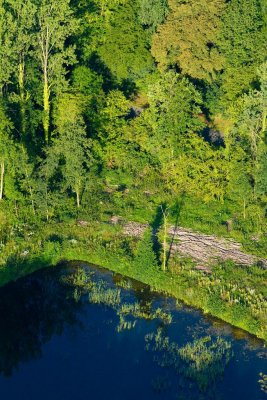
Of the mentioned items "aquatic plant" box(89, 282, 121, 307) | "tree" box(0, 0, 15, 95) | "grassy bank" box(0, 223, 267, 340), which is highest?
"tree" box(0, 0, 15, 95)

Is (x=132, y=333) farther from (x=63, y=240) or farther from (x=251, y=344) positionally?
(x=63, y=240)

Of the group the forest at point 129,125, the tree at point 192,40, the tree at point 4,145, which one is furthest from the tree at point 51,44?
the tree at point 192,40

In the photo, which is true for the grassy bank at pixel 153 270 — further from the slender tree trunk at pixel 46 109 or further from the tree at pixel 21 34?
the tree at pixel 21 34

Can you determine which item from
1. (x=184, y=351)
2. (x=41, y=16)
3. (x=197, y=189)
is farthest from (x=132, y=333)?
(x=41, y=16)

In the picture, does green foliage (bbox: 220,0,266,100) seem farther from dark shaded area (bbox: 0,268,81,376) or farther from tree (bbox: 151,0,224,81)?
dark shaded area (bbox: 0,268,81,376)

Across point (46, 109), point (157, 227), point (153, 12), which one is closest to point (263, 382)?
point (157, 227)

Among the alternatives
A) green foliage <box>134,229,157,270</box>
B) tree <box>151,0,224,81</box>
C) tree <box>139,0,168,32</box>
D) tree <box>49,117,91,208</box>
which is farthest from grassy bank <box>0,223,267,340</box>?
tree <box>139,0,168,32</box>
